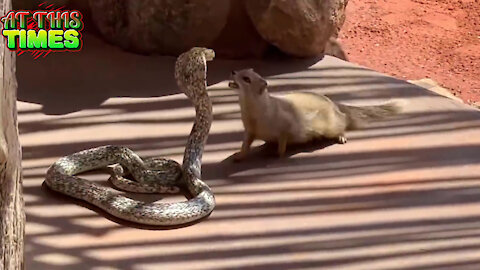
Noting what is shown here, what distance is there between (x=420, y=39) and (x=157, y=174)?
12.9ft

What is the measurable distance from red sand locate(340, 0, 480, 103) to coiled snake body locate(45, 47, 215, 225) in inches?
115

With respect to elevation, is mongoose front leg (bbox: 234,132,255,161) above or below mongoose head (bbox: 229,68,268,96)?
below

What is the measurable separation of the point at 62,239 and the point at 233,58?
2141 millimetres

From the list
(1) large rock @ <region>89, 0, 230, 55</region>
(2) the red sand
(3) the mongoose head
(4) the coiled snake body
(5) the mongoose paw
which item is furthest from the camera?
(2) the red sand

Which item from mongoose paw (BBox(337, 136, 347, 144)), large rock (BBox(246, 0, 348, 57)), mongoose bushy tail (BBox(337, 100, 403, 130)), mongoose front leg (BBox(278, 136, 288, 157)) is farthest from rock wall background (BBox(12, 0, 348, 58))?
mongoose front leg (BBox(278, 136, 288, 157))

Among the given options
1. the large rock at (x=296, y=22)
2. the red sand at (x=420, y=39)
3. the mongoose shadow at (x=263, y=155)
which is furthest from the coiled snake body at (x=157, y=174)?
the red sand at (x=420, y=39)

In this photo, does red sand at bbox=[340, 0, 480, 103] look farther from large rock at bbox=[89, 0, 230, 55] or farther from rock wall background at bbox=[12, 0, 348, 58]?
large rock at bbox=[89, 0, 230, 55]

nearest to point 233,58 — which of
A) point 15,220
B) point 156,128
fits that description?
point 156,128

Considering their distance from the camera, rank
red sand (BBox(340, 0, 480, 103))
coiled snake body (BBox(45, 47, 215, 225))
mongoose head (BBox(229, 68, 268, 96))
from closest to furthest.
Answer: coiled snake body (BBox(45, 47, 215, 225))
mongoose head (BBox(229, 68, 268, 96))
red sand (BBox(340, 0, 480, 103))

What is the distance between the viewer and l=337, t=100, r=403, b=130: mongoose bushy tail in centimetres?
411

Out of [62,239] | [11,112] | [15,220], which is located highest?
[11,112]

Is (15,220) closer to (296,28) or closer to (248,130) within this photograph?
(248,130)

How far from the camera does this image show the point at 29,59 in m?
4.98

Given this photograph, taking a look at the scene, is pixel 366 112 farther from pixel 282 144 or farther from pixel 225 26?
pixel 225 26
